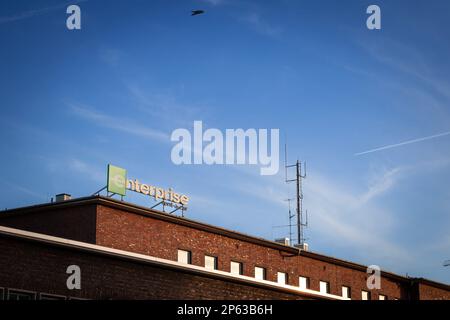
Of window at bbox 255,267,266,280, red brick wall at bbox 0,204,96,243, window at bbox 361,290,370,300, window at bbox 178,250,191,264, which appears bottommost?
Result: window at bbox 361,290,370,300

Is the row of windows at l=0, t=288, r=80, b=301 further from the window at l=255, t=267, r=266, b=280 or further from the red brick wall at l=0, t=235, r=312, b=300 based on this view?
the window at l=255, t=267, r=266, b=280

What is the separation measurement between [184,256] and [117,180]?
22.6 feet

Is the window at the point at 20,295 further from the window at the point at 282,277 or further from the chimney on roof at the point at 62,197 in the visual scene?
the window at the point at 282,277

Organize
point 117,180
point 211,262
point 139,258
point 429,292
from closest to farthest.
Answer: point 139,258
point 117,180
point 211,262
point 429,292

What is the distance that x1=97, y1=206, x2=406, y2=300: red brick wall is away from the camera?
47531 mm

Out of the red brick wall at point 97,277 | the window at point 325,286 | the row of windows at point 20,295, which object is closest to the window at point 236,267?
the window at point 325,286

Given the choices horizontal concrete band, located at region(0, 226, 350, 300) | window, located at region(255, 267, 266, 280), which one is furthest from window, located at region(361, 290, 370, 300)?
horizontal concrete band, located at region(0, 226, 350, 300)

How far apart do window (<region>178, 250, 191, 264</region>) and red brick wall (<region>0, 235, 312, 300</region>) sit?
14.9 m

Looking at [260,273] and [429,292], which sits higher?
[260,273]

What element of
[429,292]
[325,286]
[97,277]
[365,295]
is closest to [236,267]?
[325,286]

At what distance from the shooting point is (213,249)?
177 ft

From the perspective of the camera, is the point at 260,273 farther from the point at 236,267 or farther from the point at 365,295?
the point at 365,295
